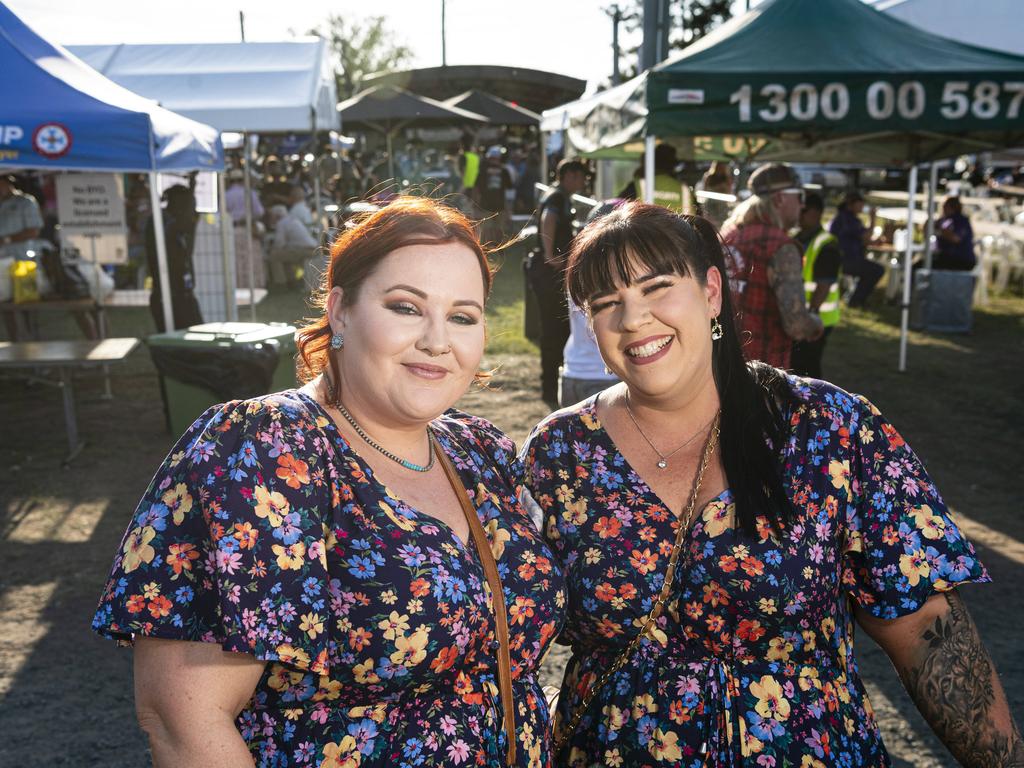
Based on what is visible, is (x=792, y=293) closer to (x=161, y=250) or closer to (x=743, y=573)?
(x=743, y=573)

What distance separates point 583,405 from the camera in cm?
240

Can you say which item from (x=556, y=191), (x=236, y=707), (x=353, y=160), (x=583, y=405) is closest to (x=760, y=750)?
(x=583, y=405)

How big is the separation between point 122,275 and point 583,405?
14744mm

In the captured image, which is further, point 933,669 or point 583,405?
point 583,405

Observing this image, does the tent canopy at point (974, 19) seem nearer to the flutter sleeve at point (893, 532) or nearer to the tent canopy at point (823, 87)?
the tent canopy at point (823, 87)

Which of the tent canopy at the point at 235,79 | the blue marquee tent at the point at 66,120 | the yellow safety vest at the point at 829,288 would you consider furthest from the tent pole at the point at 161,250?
the tent canopy at the point at 235,79

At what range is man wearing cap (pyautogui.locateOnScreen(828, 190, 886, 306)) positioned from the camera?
14.5 metres

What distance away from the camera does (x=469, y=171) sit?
20688mm

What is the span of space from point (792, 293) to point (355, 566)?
496cm

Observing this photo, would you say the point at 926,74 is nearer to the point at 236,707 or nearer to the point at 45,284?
the point at 236,707

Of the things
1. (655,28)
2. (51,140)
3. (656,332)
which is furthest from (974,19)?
(656,332)

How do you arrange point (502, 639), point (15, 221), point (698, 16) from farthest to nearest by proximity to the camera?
point (698, 16)
point (15, 221)
point (502, 639)

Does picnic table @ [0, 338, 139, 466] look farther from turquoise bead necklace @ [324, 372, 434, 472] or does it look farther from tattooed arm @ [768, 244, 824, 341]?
turquoise bead necklace @ [324, 372, 434, 472]

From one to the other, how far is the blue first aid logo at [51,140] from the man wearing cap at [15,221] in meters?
3.68
